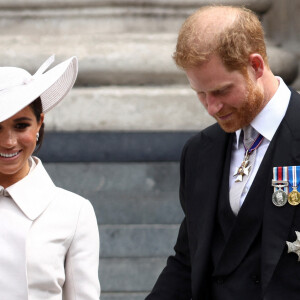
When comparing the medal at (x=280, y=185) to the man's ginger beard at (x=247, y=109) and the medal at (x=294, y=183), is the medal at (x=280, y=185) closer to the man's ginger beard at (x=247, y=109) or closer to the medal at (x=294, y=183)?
the medal at (x=294, y=183)

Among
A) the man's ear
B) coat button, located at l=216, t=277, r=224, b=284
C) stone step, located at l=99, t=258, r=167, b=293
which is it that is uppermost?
the man's ear

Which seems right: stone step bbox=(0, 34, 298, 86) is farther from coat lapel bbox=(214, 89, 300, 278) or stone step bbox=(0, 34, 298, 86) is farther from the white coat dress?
coat lapel bbox=(214, 89, 300, 278)

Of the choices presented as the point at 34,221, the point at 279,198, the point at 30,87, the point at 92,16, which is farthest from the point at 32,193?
the point at 92,16

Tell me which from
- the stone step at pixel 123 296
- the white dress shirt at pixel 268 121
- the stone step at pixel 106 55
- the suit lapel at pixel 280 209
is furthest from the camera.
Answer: the stone step at pixel 106 55

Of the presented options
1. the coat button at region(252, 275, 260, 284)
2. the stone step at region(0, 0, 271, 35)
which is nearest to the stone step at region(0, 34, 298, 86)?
the stone step at region(0, 0, 271, 35)

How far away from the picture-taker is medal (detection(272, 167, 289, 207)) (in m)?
3.35

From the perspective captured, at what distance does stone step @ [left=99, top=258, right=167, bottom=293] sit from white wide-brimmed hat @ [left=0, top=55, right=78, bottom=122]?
214 cm

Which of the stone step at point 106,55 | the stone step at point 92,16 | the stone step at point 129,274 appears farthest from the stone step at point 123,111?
the stone step at point 129,274

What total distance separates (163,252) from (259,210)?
2.40 m

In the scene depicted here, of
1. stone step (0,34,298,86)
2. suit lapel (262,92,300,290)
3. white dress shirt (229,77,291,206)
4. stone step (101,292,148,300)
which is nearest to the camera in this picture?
suit lapel (262,92,300,290)

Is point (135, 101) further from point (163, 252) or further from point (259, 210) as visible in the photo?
point (259, 210)

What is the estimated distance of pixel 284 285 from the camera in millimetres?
3279

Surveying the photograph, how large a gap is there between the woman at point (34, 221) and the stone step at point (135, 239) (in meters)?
2.11

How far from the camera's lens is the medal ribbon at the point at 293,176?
3365mm
